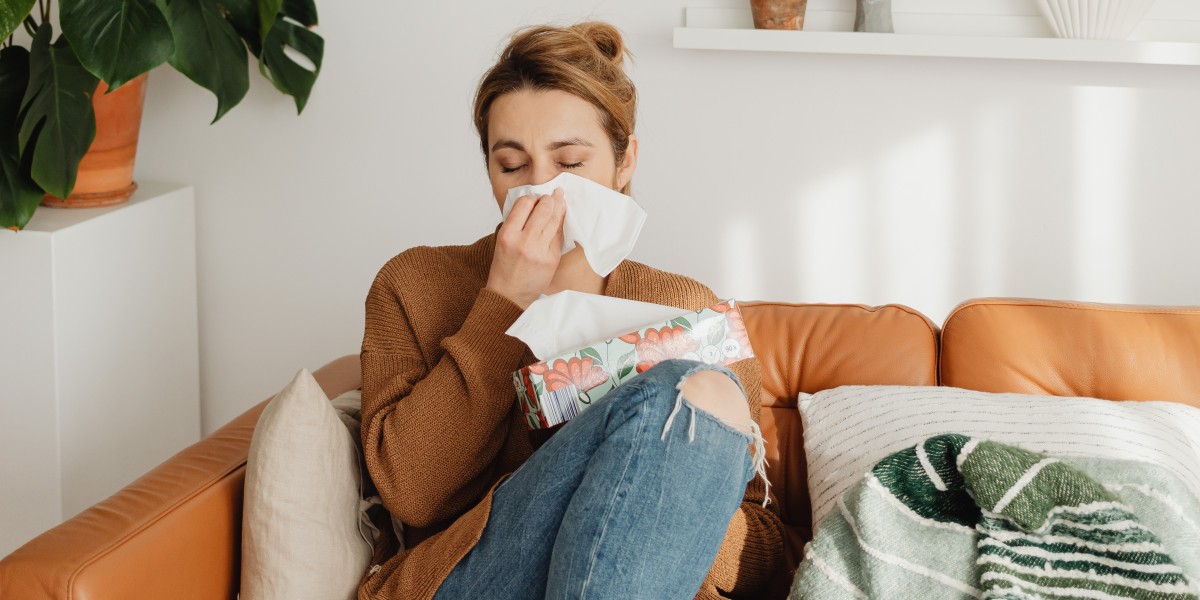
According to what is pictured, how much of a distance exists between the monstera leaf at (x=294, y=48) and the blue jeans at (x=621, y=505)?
4.34 ft

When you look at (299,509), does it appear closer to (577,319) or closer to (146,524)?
(146,524)

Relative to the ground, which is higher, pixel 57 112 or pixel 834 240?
pixel 57 112

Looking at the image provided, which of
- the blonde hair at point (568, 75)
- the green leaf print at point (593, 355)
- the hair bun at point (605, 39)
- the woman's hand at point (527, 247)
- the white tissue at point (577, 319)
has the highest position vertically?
the hair bun at point (605, 39)

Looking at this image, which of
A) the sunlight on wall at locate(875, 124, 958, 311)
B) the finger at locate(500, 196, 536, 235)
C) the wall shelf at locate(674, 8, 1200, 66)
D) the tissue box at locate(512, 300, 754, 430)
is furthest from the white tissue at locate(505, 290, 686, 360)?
the sunlight on wall at locate(875, 124, 958, 311)

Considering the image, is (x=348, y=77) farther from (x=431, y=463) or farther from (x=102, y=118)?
(x=431, y=463)

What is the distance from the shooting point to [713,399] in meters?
1.14

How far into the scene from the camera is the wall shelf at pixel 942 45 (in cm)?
195

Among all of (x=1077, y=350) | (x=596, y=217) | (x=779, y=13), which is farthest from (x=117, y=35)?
(x=1077, y=350)

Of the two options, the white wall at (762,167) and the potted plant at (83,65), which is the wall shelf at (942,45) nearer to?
the white wall at (762,167)

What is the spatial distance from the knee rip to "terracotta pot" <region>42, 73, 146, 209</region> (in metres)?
1.51

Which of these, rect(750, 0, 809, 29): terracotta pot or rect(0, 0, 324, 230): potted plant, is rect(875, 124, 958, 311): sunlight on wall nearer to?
rect(750, 0, 809, 29): terracotta pot

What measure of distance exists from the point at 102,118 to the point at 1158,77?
2.12m

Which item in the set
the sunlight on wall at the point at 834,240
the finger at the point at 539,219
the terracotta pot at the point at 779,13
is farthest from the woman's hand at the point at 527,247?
the sunlight on wall at the point at 834,240

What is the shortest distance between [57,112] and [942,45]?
1679 mm
